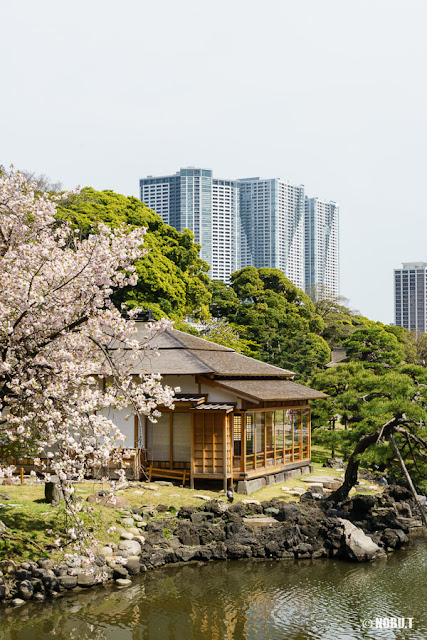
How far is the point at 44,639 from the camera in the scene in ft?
Answer: 36.2

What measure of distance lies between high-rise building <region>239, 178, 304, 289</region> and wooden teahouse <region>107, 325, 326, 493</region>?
92.5 meters

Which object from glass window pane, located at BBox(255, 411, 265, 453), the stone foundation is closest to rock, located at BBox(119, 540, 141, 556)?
the stone foundation

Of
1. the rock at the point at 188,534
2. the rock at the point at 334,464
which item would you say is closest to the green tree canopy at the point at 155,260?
the rock at the point at 334,464

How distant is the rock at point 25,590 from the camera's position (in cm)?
1246

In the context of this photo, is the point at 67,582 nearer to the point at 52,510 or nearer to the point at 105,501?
the point at 52,510

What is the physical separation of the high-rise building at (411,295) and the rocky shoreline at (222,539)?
5076 inches

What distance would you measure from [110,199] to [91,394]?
96.8 ft

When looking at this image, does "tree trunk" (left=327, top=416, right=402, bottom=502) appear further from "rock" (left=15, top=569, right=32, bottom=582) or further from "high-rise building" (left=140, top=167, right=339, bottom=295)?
"high-rise building" (left=140, top=167, right=339, bottom=295)

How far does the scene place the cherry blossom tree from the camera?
397 inches

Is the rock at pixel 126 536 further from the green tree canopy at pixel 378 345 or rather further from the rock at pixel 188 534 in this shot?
the green tree canopy at pixel 378 345

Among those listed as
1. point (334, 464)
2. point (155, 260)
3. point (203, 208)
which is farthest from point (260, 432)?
point (203, 208)

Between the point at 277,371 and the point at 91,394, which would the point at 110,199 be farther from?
the point at 91,394

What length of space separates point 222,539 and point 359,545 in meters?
3.28

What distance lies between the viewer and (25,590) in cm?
1246
